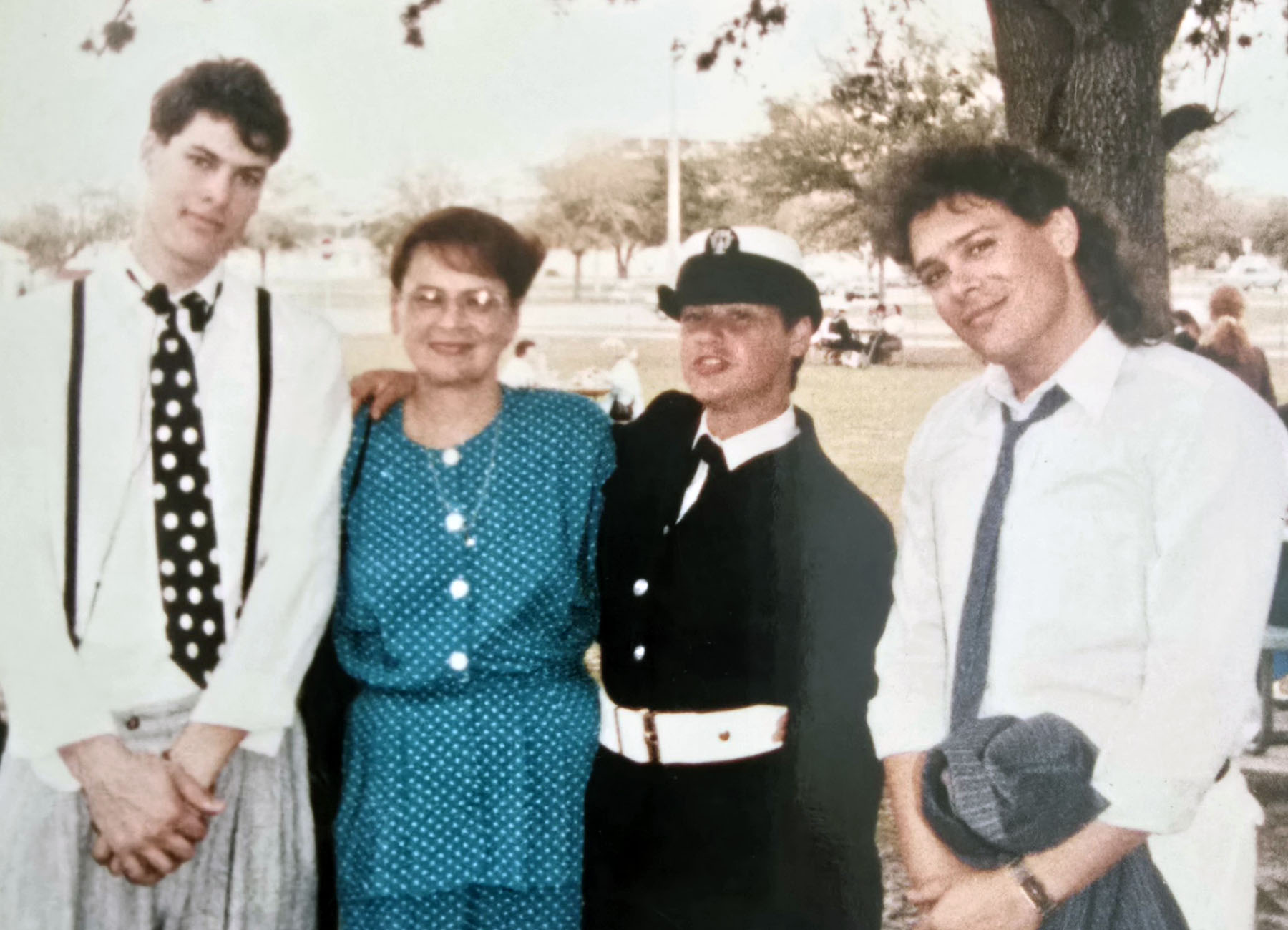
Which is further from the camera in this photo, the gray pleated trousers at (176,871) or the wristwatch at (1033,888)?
the gray pleated trousers at (176,871)

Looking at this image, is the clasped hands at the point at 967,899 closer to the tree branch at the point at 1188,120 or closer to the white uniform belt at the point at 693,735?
the white uniform belt at the point at 693,735

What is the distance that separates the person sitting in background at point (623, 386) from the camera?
216 centimetres

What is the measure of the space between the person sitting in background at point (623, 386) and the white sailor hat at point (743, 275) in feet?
0.41

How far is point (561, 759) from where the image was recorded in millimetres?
1971

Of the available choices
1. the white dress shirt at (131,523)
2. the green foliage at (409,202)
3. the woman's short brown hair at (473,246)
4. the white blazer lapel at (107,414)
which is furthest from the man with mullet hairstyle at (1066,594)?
the white blazer lapel at (107,414)

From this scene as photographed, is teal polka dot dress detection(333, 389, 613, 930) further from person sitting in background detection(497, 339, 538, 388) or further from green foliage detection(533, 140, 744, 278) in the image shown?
green foliage detection(533, 140, 744, 278)

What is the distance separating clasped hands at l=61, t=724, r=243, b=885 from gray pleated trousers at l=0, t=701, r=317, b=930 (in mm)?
38

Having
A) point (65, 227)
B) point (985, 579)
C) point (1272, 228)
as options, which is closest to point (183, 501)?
point (65, 227)

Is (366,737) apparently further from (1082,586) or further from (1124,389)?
(1124,389)

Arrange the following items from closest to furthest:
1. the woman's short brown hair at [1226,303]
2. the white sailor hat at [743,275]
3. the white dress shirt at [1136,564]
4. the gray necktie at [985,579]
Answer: the white dress shirt at [1136,564] → the gray necktie at [985,579] → the white sailor hat at [743,275] → the woman's short brown hair at [1226,303]

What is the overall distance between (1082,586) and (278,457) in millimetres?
1411

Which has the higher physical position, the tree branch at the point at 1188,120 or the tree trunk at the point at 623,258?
the tree branch at the point at 1188,120

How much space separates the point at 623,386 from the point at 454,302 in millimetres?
387

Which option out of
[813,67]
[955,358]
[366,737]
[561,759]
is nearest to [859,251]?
[955,358]
